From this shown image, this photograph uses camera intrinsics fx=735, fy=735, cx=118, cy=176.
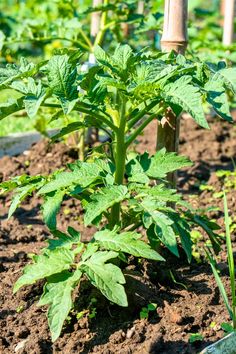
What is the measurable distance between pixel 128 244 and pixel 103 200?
18cm

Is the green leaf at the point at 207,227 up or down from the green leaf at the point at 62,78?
down

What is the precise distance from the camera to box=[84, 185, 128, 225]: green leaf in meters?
2.47

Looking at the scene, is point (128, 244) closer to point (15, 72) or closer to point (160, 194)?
point (160, 194)

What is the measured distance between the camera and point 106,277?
7.86 ft

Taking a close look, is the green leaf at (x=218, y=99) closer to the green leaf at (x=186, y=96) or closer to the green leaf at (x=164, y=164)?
the green leaf at (x=186, y=96)

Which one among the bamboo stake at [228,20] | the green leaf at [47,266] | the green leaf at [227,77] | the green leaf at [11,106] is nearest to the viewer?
the green leaf at [47,266]

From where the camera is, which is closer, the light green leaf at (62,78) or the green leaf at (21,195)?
the light green leaf at (62,78)

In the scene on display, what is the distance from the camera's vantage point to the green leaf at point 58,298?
2.37m

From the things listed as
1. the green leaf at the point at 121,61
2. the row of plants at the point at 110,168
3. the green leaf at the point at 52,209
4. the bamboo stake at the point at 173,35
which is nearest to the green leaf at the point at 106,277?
the row of plants at the point at 110,168

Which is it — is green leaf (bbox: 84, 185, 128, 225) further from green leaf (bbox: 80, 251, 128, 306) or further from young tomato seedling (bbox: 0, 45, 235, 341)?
green leaf (bbox: 80, 251, 128, 306)

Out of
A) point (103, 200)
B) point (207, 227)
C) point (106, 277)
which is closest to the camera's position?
point (106, 277)

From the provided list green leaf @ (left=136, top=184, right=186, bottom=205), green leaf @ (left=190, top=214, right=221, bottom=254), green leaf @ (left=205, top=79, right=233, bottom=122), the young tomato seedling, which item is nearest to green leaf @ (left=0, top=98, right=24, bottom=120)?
the young tomato seedling

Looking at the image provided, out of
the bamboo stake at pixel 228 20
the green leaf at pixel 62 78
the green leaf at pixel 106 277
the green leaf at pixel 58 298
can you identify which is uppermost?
the bamboo stake at pixel 228 20

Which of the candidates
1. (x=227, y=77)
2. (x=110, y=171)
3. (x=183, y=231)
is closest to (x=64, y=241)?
(x=110, y=171)
